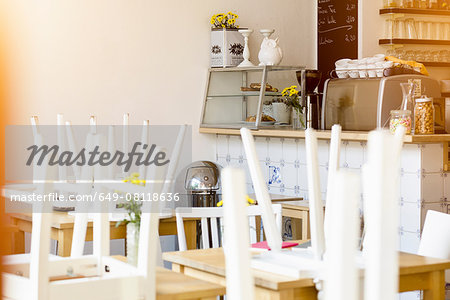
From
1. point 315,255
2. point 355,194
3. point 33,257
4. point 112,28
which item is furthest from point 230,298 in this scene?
point 112,28

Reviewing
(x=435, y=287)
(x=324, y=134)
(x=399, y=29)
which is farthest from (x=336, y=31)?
(x=435, y=287)

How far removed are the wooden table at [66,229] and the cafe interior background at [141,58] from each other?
837mm

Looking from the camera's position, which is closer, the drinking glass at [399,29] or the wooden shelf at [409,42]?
the wooden shelf at [409,42]

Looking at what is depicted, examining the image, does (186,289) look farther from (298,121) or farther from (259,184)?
(298,121)

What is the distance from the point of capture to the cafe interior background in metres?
4.67

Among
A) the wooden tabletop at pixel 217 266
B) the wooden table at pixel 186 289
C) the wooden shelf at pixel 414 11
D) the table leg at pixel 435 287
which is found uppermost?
the wooden shelf at pixel 414 11

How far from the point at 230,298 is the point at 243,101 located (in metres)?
4.57

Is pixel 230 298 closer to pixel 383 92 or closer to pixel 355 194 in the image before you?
pixel 355 194

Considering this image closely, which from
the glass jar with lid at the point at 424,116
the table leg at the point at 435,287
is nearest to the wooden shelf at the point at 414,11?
the glass jar with lid at the point at 424,116

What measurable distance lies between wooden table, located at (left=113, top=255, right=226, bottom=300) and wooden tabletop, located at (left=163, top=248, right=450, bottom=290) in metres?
0.10

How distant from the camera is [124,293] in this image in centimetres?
181

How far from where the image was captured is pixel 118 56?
5.00 meters

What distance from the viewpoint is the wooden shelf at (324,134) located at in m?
3.52

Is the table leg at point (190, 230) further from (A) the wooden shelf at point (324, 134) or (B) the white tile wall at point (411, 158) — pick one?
(B) the white tile wall at point (411, 158)
